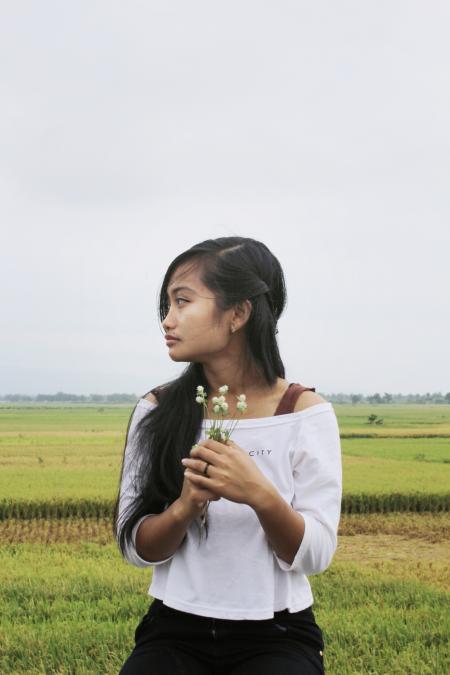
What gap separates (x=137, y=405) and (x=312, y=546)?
0.68 m

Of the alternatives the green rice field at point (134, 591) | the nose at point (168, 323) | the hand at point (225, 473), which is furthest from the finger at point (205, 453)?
the green rice field at point (134, 591)

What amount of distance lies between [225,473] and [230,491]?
0.05 meters

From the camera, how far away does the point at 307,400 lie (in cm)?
204

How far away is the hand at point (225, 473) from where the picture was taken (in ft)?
5.69

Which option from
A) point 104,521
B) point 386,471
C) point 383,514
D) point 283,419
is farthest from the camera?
point 386,471

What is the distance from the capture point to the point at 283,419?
1994 millimetres

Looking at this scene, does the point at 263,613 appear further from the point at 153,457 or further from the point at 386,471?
the point at 386,471

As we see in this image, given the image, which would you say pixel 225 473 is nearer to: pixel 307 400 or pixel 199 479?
pixel 199 479

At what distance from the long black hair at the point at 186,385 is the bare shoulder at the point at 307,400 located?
0.33 ft

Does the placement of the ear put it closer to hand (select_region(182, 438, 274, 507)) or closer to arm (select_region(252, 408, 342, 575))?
arm (select_region(252, 408, 342, 575))

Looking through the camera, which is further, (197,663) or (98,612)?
(98,612)

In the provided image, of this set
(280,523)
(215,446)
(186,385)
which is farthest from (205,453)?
(186,385)

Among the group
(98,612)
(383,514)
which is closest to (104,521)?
(383,514)

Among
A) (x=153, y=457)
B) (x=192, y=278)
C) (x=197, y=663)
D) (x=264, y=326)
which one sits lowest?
(x=197, y=663)
